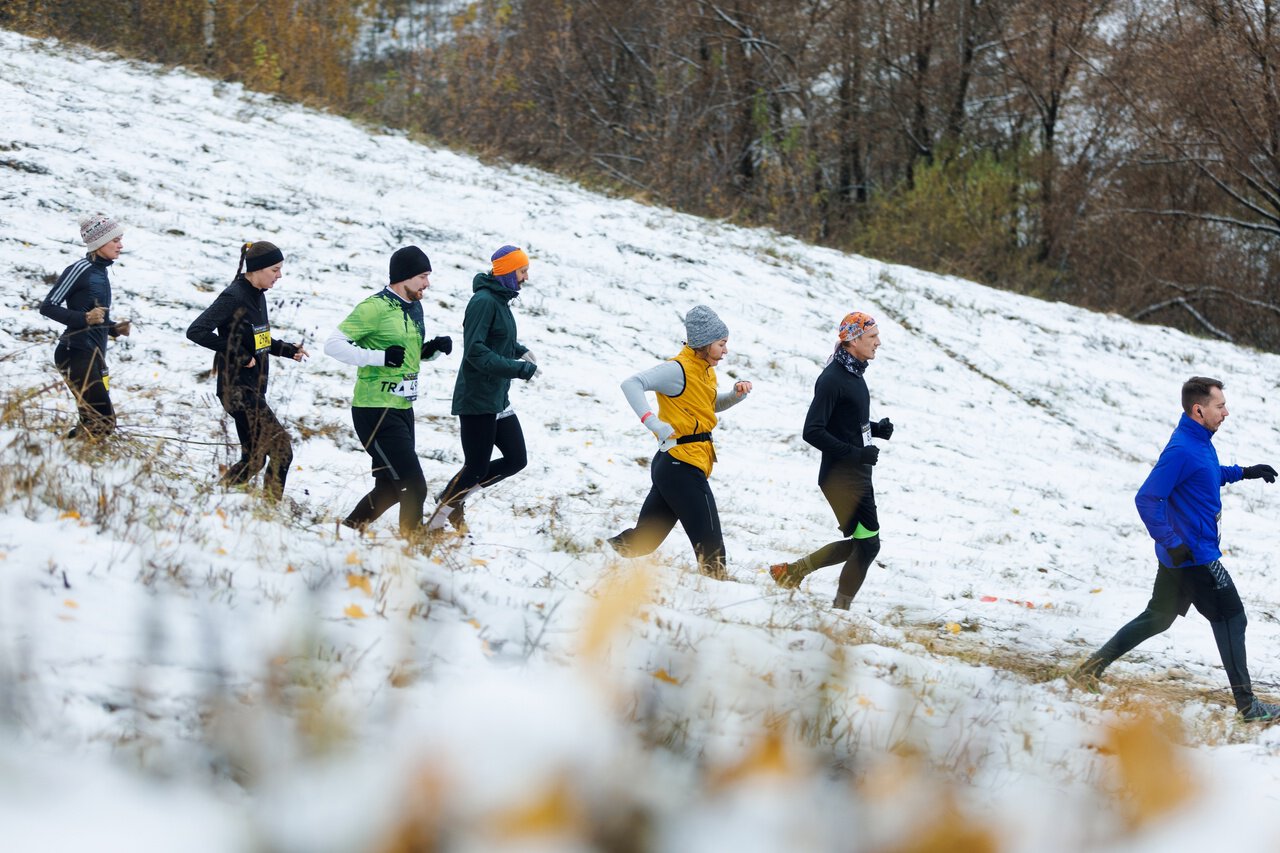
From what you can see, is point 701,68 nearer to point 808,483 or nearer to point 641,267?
point 641,267

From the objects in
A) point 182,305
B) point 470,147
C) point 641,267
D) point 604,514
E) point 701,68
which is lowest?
point 604,514

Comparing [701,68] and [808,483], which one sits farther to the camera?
[701,68]

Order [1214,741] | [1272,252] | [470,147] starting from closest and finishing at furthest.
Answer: [1214,741] → [470,147] → [1272,252]

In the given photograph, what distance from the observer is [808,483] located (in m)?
10.2

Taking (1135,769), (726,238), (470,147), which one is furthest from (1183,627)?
(470,147)

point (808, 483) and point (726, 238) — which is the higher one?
point (726, 238)

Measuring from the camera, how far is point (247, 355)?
6.20m

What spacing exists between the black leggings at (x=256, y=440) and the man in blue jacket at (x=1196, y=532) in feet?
15.5

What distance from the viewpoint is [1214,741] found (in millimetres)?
4820

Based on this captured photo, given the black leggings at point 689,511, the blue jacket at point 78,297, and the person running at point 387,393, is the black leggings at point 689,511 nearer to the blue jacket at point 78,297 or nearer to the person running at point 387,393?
the person running at point 387,393

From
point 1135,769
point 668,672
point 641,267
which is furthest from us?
point 641,267

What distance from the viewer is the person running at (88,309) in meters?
6.40

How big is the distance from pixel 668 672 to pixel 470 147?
54.9ft

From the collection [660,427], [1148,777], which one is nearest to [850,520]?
[660,427]
